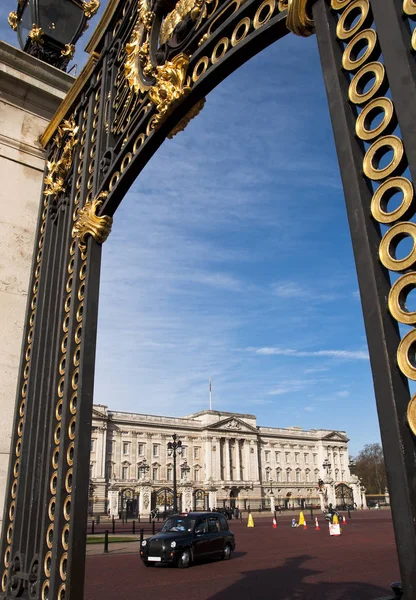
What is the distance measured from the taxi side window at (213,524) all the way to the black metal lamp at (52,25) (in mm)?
13871

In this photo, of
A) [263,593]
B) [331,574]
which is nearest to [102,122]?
[263,593]

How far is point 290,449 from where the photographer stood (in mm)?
94625

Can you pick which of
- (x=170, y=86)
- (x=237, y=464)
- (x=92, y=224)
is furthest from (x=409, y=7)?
(x=237, y=464)

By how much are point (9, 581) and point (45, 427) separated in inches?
45.1

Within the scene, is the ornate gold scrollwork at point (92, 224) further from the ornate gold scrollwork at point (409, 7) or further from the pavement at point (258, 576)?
the pavement at point (258, 576)

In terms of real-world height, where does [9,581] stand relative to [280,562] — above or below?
above

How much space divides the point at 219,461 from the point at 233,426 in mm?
6319

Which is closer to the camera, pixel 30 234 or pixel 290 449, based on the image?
pixel 30 234

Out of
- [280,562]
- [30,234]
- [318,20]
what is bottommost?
[280,562]

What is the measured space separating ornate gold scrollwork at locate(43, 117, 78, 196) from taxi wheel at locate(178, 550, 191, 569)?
12.2 m

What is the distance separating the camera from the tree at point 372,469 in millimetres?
102438

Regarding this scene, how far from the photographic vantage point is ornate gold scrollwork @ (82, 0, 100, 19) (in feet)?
18.5

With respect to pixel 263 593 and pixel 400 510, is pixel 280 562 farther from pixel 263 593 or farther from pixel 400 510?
pixel 400 510

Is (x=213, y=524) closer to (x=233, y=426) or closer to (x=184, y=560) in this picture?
(x=184, y=560)
